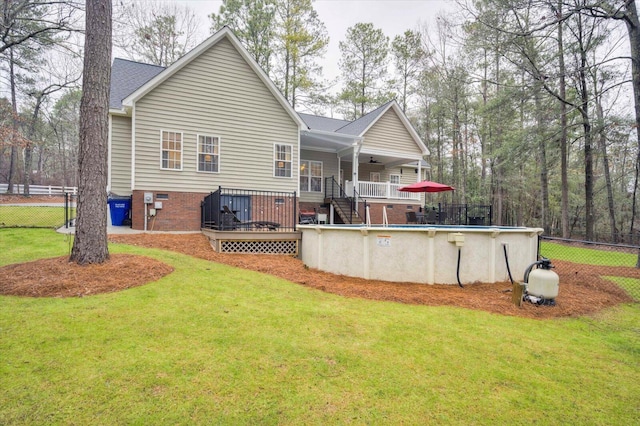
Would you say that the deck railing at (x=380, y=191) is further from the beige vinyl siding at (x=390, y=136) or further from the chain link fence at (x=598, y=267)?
the chain link fence at (x=598, y=267)

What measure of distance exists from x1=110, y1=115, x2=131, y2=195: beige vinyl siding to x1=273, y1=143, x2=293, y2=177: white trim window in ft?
17.4

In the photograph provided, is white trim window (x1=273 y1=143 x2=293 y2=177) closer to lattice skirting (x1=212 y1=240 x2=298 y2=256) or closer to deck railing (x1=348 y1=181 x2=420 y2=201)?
deck railing (x1=348 y1=181 x2=420 y2=201)

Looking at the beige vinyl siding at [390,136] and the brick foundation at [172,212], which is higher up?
the beige vinyl siding at [390,136]

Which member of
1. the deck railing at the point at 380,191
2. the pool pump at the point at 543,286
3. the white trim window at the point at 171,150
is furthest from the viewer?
the deck railing at the point at 380,191

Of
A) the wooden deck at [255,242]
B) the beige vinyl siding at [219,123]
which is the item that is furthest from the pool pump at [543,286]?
the beige vinyl siding at [219,123]

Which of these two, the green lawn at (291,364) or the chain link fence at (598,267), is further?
the chain link fence at (598,267)

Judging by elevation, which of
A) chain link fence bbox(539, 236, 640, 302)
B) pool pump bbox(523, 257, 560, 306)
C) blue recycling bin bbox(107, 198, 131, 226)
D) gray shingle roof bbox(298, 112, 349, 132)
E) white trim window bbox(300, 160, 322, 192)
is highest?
gray shingle roof bbox(298, 112, 349, 132)

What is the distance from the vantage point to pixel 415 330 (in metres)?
4.05

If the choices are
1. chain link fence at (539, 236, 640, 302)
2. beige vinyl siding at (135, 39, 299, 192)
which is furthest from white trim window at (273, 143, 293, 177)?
chain link fence at (539, 236, 640, 302)

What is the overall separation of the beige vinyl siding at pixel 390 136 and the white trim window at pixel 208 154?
7.85m

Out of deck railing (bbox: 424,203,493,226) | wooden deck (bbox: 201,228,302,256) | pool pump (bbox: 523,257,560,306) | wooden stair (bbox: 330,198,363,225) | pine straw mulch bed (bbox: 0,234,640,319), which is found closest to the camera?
pine straw mulch bed (bbox: 0,234,640,319)

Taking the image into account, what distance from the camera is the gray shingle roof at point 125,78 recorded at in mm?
11490

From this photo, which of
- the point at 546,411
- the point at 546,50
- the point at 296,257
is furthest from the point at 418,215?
the point at 546,411

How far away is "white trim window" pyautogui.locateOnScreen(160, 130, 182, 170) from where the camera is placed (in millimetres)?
10742
